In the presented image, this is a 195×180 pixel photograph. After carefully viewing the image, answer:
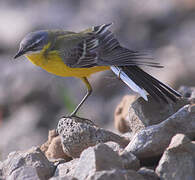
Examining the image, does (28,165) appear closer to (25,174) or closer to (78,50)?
(25,174)

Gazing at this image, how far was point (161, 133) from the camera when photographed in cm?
678

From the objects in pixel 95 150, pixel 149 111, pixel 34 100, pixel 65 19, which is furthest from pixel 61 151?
pixel 65 19

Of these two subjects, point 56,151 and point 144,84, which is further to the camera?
point 144,84

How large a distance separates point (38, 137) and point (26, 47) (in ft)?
20.6

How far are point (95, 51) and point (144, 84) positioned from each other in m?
1.05

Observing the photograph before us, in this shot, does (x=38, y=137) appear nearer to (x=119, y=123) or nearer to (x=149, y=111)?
(x=119, y=123)

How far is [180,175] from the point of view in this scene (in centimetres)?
622

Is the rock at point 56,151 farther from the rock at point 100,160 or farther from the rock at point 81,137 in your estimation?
the rock at point 100,160

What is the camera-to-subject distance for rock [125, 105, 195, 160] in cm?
668

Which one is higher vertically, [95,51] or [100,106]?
[95,51]

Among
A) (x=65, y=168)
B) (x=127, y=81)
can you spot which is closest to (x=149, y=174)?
(x=65, y=168)

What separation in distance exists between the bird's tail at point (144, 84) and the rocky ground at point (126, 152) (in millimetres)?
134

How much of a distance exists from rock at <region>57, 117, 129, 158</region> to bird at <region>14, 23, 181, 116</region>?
42.4 inches

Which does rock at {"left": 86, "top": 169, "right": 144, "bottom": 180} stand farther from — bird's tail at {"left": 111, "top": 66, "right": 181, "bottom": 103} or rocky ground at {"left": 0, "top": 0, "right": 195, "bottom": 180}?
bird's tail at {"left": 111, "top": 66, "right": 181, "bottom": 103}
